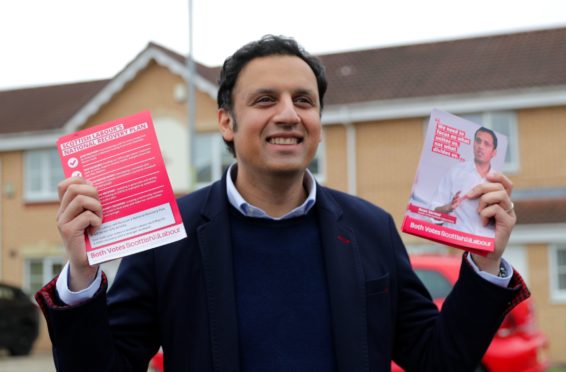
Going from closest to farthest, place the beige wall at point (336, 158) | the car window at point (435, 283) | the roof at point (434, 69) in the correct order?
the car window at point (435, 283) < the roof at point (434, 69) < the beige wall at point (336, 158)

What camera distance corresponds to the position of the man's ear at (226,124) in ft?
9.73

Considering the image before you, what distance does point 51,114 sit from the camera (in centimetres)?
2617

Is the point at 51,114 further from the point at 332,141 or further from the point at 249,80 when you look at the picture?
the point at 249,80

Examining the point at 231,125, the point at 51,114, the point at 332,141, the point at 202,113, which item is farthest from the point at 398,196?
the point at 231,125

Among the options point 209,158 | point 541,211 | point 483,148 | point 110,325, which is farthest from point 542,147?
point 110,325

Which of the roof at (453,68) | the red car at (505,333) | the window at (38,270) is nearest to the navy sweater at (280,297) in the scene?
the red car at (505,333)

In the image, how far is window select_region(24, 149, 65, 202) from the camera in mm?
24402

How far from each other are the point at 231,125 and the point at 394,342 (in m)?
0.88

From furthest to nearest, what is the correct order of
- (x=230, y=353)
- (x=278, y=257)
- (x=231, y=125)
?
1. (x=231, y=125)
2. (x=278, y=257)
3. (x=230, y=353)

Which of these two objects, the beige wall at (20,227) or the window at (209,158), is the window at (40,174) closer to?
the beige wall at (20,227)

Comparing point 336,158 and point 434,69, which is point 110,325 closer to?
point 336,158

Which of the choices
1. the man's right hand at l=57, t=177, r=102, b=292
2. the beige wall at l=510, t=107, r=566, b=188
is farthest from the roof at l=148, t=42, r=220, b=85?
the man's right hand at l=57, t=177, r=102, b=292

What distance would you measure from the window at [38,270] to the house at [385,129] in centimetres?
4

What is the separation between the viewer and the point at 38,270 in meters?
24.5
